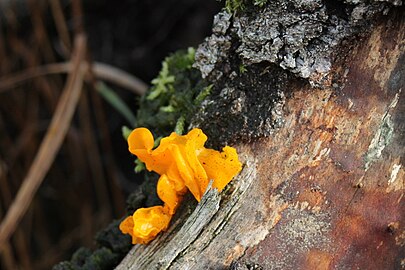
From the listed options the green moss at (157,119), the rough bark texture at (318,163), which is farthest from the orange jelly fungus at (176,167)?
the green moss at (157,119)

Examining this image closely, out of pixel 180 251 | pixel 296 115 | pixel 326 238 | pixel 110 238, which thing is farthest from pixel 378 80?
pixel 110 238

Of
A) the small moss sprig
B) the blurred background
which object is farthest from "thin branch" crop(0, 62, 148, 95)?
the small moss sprig

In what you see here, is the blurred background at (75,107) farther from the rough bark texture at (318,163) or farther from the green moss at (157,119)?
the rough bark texture at (318,163)

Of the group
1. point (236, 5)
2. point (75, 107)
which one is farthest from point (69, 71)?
point (236, 5)

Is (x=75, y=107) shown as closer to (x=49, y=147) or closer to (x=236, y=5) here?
(x=49, y=147)

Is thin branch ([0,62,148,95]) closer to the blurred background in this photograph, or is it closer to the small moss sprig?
the blurred background

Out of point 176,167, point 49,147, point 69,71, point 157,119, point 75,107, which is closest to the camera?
point 176,167
